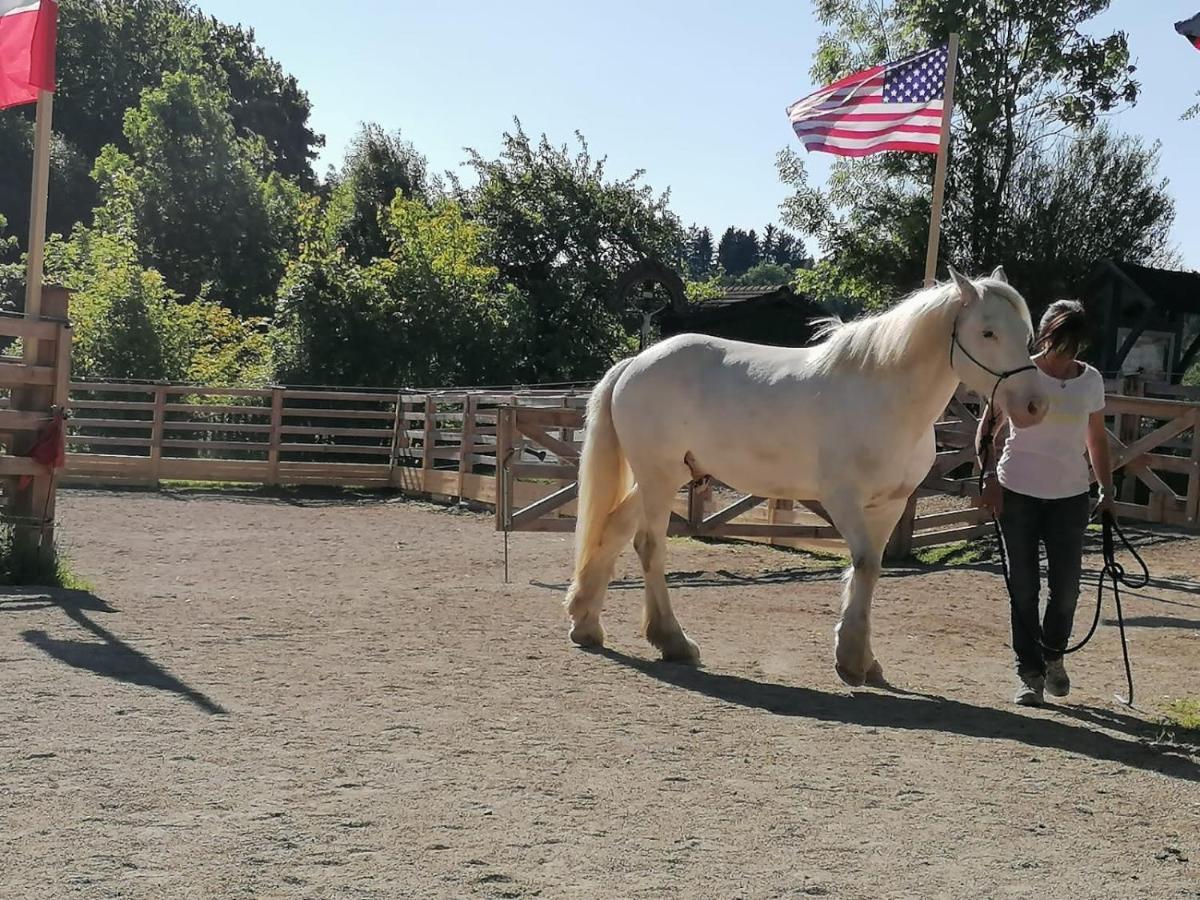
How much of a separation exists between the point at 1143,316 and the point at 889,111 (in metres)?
15.7

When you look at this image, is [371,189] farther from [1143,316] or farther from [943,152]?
[943,152]

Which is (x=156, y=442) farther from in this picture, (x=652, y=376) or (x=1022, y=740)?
(x=1022, y=740)

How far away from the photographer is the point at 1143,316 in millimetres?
23656

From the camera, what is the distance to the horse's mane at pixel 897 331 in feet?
18.1

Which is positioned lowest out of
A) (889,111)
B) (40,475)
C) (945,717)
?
(945,717)

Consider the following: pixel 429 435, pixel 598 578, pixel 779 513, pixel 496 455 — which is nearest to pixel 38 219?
pixel 598 578

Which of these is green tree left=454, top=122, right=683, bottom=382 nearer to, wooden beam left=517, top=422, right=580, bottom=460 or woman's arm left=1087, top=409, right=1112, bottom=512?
wooden beam left=517, top=422, right=580, bottom=460

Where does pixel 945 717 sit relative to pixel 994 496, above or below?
below

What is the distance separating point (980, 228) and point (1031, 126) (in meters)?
2.37

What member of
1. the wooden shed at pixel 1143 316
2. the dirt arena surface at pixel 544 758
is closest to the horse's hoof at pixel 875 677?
the dirt arena surface at pixel 544 758

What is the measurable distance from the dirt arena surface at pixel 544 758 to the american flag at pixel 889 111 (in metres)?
4.08

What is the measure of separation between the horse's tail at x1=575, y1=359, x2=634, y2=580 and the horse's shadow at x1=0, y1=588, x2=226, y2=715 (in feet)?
7.53

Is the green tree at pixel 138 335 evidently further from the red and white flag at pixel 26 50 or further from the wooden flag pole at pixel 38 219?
the wooden flag pole at pixel 38 219

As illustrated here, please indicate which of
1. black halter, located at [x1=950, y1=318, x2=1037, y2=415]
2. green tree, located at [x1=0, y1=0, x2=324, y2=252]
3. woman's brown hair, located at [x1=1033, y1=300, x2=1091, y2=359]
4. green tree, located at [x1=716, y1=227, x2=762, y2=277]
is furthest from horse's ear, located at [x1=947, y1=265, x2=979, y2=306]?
green tree, located at [x1=716, y1=227, x2=762, y2=277]
